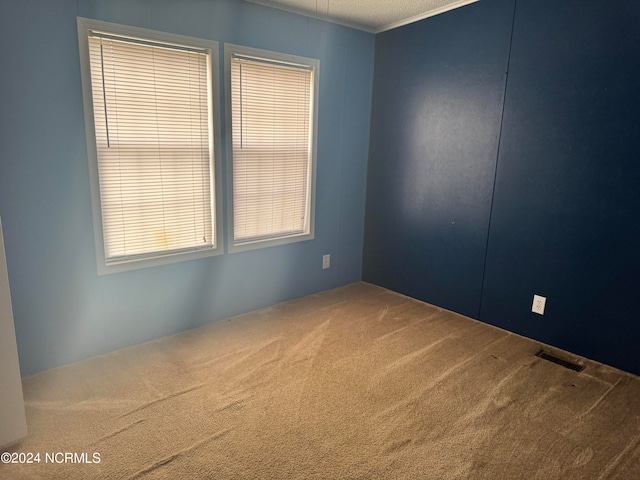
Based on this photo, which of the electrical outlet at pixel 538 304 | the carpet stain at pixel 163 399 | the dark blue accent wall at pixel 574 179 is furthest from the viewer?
the electrical outlet at pixel 538 304

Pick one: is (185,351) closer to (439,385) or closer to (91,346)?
(91,346)

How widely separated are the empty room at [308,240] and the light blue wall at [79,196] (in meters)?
0.01

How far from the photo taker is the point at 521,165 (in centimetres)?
279

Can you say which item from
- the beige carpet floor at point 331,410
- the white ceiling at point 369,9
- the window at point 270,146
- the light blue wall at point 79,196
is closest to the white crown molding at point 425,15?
the white ceiling at point 369,9

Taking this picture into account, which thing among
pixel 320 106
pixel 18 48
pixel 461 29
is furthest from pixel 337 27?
pixel 18 48

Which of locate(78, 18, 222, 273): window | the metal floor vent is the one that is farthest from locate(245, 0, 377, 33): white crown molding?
the metal floor vent

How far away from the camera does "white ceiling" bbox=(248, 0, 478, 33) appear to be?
9.64 ft

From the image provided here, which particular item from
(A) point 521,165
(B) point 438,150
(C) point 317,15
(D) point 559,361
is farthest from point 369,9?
(D) point 559,361

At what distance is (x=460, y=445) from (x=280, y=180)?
2.28 meters

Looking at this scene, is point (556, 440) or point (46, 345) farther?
point (46, 345)

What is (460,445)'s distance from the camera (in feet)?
6.06

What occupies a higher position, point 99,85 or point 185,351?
point 99,85

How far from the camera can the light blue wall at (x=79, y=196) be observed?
2109mm

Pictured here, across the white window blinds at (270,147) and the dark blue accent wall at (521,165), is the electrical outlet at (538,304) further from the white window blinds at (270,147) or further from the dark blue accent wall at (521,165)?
the white window blinds at (270,147)
